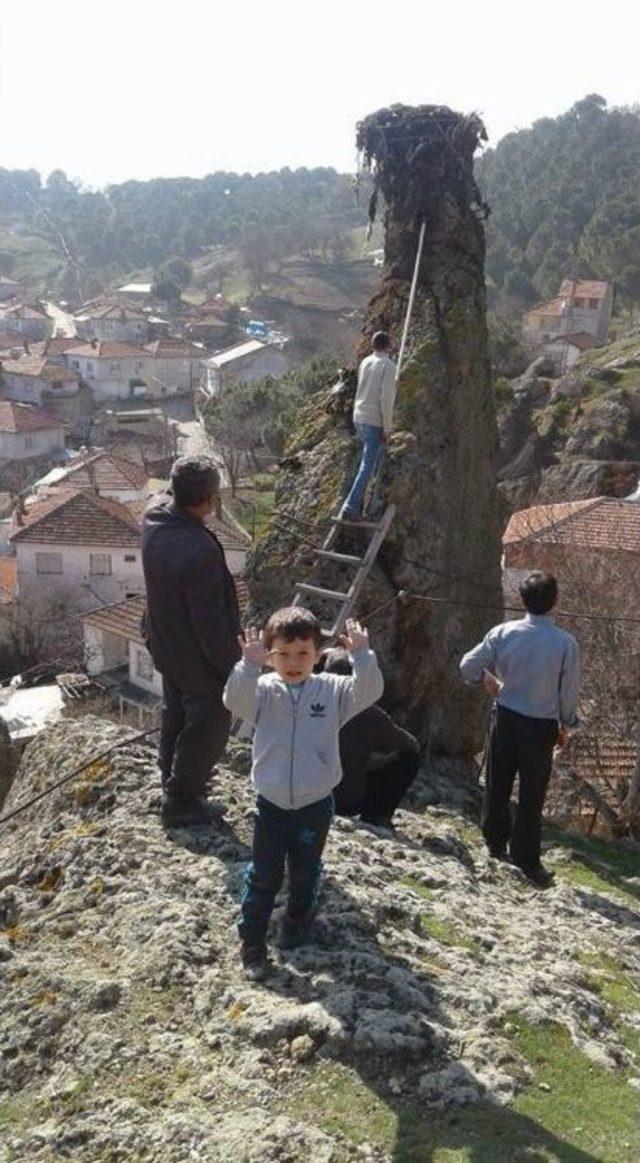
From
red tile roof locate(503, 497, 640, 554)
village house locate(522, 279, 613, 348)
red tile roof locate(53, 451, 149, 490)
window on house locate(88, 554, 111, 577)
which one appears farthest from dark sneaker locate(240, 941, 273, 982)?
village house locate(522, 279, 613, 348)

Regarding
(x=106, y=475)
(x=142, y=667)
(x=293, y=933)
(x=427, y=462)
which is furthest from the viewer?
(x=106, y=475)

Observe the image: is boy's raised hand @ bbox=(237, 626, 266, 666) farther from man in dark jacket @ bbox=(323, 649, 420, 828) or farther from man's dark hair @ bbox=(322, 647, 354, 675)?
man in dark jacket @ bbox=(323, 649, 420, 828)

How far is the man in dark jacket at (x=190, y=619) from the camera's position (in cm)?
555

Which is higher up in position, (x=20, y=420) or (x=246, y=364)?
(x=246, y=364)

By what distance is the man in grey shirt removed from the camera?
6543 millimetres

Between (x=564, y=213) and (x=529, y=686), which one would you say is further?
(x=564, y=213)

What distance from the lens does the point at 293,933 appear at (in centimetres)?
491

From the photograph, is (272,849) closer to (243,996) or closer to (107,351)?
(243,996)

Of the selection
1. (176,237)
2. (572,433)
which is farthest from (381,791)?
(176,237)

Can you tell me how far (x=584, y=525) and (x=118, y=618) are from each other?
13355mm

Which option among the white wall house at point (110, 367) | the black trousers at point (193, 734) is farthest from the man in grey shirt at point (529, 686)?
the white wall house at point (110, 367)

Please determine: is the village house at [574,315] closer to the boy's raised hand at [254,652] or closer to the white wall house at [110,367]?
the white wall house at [110,367]

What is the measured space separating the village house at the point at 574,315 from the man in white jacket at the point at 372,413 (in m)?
58.0

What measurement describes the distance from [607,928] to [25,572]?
121 ft
